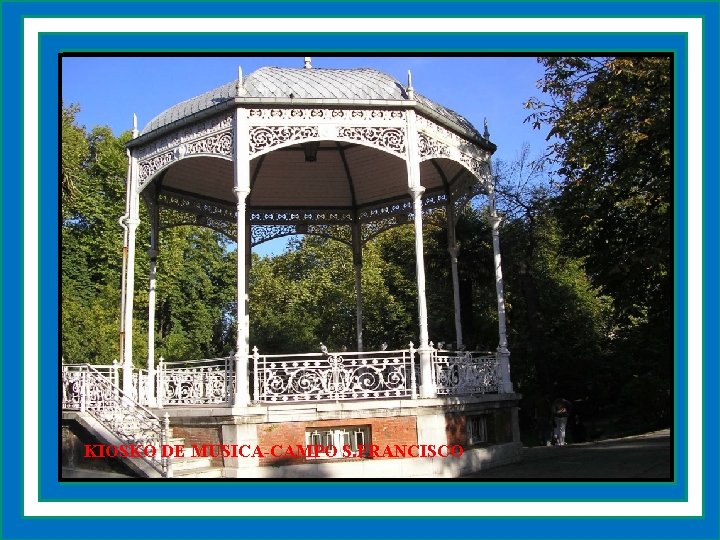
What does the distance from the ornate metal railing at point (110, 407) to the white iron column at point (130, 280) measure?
2.36 ft

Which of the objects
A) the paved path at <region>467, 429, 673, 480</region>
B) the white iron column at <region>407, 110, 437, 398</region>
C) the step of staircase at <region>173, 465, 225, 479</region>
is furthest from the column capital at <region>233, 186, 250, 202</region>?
the paved path at <region>467, 429, 673, 480</region>

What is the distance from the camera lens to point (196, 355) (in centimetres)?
3541

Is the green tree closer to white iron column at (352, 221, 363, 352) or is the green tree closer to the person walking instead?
the person walking

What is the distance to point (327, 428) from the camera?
40.6 ft

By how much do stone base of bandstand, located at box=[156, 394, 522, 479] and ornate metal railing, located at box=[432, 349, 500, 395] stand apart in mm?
386

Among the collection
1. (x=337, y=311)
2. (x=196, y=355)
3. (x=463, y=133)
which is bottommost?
(x=196, y=355)

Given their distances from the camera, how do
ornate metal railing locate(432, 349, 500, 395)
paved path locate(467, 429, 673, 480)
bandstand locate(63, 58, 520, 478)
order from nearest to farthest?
bandstand locate(63, 58, 520, 478) < paved path locate(467, 429, 673, 480) < ornate metal railing locate(432, 349, 500, 395)

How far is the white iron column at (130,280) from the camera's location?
13.8m

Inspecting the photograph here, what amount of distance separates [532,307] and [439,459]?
12.1 m

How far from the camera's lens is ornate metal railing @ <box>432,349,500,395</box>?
1330 centimetres

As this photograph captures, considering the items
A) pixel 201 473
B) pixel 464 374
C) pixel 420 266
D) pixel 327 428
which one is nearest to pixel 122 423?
pixel 201 473

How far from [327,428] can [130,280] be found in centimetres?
496
